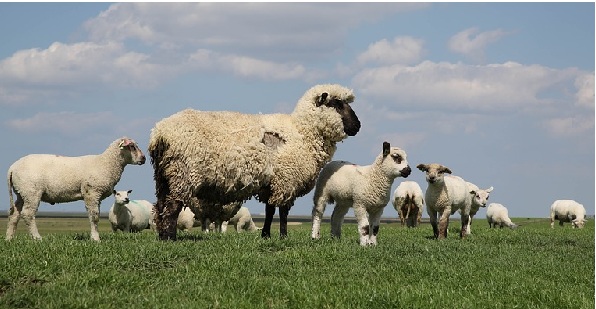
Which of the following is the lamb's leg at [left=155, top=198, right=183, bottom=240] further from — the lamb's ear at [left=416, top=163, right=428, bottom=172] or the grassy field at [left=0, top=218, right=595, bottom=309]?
the lamb's ear at [left=416, top=163, right=428, bottom=172]

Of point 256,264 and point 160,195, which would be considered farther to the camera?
point 160,195

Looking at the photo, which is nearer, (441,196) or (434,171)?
(434,171)

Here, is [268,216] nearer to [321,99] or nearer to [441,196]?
[321,99]

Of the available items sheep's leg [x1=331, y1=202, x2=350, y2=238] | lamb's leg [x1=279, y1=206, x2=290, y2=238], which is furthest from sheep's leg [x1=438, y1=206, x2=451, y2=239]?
lamb's leg [x1=279, y1=206, x2=290, y2=238]

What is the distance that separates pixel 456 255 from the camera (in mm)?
15031

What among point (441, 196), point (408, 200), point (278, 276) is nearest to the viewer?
point (278, 276)

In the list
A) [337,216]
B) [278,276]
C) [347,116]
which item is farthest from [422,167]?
[278,276]

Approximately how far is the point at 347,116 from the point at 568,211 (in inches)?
1303

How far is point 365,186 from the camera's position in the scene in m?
16.3

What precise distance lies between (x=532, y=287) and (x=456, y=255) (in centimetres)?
322

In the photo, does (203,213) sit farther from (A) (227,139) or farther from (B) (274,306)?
(B) (274,306)

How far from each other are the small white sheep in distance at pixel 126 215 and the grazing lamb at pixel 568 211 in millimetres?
26092

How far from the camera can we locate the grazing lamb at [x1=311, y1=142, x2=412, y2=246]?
16.3 metres

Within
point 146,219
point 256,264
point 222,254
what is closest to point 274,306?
point 256,264
